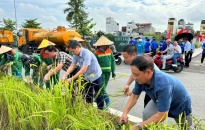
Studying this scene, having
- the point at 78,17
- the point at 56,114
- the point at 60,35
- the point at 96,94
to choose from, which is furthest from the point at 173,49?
the point at 78,17

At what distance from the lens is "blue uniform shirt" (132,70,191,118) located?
163 cm

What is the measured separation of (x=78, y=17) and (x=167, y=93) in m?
28.4

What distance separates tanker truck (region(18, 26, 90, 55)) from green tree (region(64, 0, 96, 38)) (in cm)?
1093

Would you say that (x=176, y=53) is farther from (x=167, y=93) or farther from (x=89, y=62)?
(x=167, y=93)

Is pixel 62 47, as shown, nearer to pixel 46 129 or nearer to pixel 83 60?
pixel 83 60

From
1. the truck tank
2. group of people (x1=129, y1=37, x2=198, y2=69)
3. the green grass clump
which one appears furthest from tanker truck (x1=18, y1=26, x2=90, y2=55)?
the green grass clump

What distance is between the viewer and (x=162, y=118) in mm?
1544

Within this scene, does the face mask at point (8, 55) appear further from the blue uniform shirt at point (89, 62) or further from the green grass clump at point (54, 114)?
the green grass clump at point (54, 114)

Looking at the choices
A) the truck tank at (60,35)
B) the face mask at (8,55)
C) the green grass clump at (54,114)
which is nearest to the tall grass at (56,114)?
the green grass clump at (54,114)

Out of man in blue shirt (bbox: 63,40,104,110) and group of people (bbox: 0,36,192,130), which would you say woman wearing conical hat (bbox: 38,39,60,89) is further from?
man in blue shirt (bbox: 63,40,104,110)

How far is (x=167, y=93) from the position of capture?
162cm

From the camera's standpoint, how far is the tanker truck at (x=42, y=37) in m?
14.5

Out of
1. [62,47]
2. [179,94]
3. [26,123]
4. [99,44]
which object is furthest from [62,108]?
[62,47]

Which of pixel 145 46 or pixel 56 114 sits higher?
pixel 145 46
